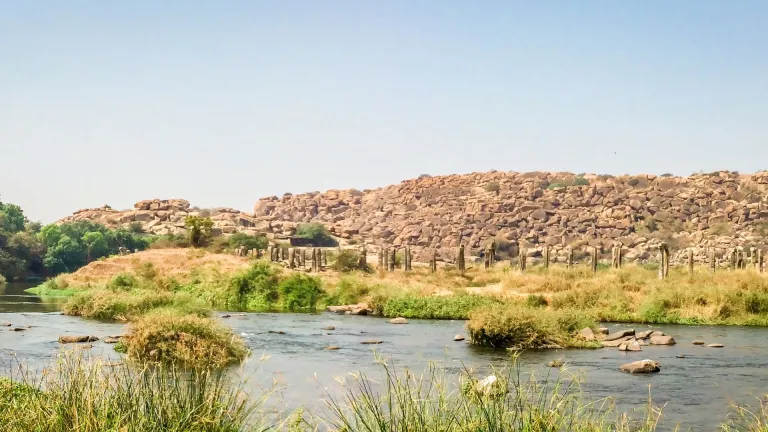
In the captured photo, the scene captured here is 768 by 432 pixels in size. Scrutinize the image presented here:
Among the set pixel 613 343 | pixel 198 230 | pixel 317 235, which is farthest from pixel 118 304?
pixel 317 235

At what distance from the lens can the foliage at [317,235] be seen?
110m

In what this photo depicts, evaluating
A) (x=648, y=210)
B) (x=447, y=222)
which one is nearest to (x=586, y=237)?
(x=648, y=210)

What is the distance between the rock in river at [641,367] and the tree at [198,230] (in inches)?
1949

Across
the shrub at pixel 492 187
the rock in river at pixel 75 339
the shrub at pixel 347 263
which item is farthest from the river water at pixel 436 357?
the shrub at pixel 492 187

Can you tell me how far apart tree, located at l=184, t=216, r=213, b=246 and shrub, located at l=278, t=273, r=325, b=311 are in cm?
2635

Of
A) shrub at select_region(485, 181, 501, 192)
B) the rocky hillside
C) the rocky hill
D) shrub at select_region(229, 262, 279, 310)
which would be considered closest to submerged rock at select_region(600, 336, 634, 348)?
shrub at select_region(229, 262, 279, 310)

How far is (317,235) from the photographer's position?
111m

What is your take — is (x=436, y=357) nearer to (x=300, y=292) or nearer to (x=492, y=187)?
(x=300, y=292)

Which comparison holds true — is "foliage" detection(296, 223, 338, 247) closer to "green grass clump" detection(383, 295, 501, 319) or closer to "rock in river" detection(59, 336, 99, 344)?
"green grass clump" detection(383, 295, 501, 319)

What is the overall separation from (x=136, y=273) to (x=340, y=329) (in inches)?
837

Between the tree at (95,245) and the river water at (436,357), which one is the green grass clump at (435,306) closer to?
the river water at (436,357)

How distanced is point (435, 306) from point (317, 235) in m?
79.8

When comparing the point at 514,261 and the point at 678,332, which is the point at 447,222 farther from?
the point at 678,332

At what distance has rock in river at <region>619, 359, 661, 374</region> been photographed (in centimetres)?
1783
